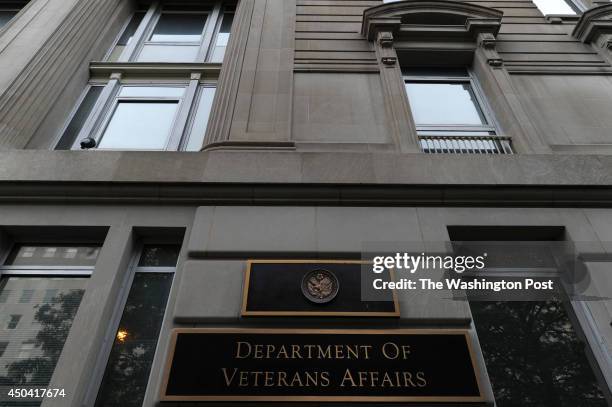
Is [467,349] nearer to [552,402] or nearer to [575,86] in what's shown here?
[552,402]

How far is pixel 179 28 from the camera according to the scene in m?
12.4

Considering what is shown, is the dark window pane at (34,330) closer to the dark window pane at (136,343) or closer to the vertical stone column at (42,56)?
the dark window pane at (136,343)

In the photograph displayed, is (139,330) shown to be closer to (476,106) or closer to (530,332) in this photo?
(530,332)

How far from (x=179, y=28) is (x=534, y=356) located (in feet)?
42.1

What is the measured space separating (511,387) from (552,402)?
55 centimetres

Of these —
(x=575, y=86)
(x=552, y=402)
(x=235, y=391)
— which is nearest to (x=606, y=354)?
(x=552, y=402)

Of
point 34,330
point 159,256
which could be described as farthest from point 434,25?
point 34,330

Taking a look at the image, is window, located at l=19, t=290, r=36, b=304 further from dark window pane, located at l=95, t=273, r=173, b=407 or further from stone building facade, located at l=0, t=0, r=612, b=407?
dark window pane, located at l=95, t=273, r=173, b=407

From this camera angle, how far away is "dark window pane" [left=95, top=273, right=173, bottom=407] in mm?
5219

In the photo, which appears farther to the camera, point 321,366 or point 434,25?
point 434,25

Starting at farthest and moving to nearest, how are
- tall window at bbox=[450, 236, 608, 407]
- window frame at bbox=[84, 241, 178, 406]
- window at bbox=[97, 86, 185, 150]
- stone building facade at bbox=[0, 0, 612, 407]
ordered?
window at bbox=[97, 86, 185, 150] < stone building facade at bbox=[0, 0, 612, 407] < tall window at bbox=[450, 236, 608, 407] < window frame at bbox=[84, 241, 178, 406]

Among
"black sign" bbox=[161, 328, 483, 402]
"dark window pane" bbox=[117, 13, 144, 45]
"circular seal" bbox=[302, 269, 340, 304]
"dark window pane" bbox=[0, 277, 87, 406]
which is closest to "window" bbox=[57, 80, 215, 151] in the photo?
"dark window pane" bbox=[117, 13, 144, 45]

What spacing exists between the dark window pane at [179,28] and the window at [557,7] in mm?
10947

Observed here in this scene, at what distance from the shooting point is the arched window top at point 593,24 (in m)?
10.2
